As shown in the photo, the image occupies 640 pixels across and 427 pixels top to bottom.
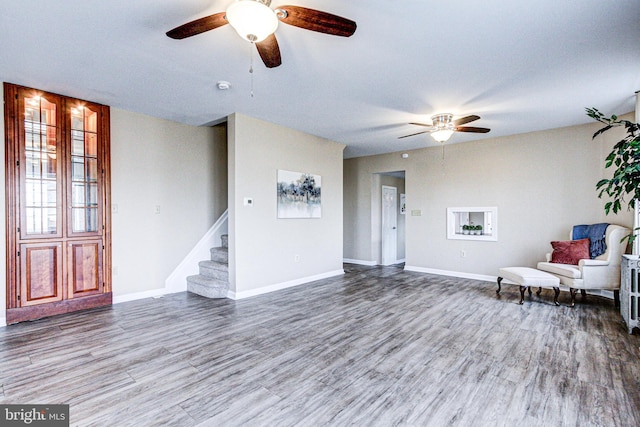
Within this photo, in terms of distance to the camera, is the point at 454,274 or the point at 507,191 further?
the point at 454,274

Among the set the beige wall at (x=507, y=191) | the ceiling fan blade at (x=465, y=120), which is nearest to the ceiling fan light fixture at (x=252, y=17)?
the ceiling fan blade at (x=465, y=120)

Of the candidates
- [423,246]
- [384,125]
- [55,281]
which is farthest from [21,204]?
[423,246]

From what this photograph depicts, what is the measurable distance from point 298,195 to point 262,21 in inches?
147

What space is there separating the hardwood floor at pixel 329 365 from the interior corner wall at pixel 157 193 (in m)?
0.73

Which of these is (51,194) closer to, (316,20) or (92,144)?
(92,144)

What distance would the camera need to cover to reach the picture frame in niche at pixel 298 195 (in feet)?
17.1

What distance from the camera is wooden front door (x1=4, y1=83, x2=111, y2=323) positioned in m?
3.51

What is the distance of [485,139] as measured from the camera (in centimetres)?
590

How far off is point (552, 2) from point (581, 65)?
129 centimetres

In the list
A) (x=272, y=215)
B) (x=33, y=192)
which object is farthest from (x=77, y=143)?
(x=272, y=215)

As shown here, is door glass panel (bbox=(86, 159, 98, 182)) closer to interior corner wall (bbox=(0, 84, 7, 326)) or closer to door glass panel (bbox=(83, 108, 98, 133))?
door glass panel (bbox=(83, 108, 98, 133))

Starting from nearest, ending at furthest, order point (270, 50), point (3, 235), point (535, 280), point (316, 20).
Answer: point (316, 20)
point (270, 50)
point (3, 235)
point (535, 280)

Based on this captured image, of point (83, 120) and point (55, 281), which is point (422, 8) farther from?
point (55, 281)

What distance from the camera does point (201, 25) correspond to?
6.65 feet
